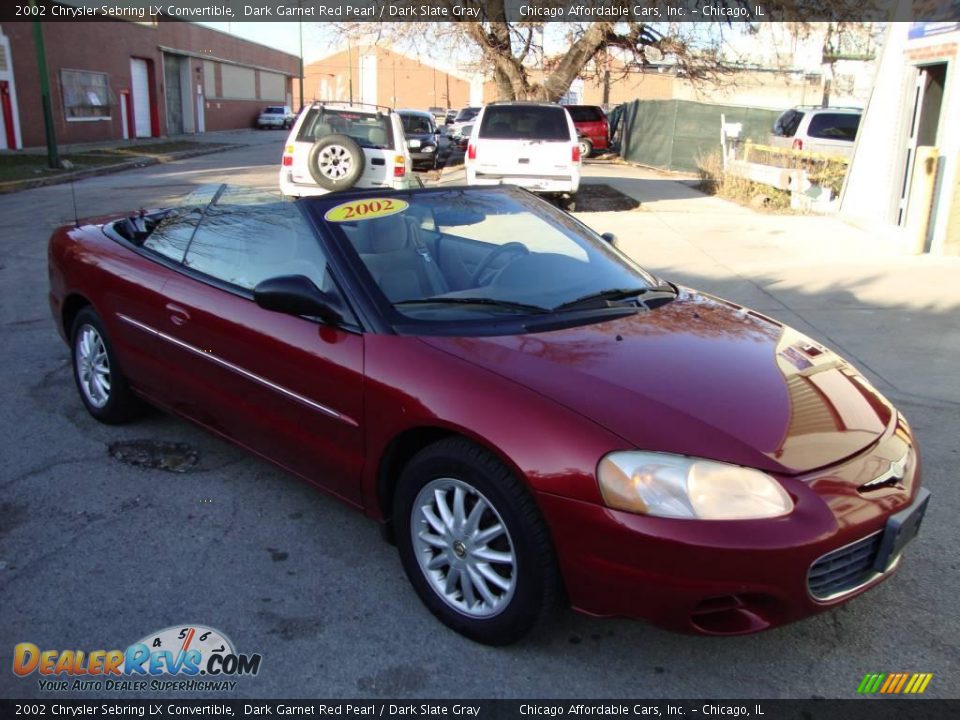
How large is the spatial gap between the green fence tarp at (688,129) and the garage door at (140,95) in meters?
24.6

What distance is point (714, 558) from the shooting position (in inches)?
93.4

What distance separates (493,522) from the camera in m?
2.74

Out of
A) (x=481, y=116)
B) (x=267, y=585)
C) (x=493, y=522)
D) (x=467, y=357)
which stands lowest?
(x=267, y=585)

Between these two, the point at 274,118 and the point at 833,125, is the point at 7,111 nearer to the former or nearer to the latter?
the point at 833,125

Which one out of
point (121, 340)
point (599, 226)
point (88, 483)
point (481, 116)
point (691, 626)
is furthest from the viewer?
point (481, 116)

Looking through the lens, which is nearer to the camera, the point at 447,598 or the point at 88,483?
the point at 447,598

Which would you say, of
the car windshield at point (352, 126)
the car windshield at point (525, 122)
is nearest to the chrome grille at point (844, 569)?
the car windshield at point (352, 126)

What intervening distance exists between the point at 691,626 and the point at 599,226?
429 inches

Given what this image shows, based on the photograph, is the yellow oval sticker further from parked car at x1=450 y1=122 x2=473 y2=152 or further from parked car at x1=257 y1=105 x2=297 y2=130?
parked car at x1=257 y1=105 x2=297 y2=130

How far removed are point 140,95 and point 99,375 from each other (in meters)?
40.0

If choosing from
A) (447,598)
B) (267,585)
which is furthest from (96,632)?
(447,598)

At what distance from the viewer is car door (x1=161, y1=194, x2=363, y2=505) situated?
3.19 metres

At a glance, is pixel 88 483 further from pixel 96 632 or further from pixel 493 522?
pixel 493 522

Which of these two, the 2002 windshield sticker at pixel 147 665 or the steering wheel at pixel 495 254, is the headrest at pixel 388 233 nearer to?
the steering wheel at pixel 495 254
